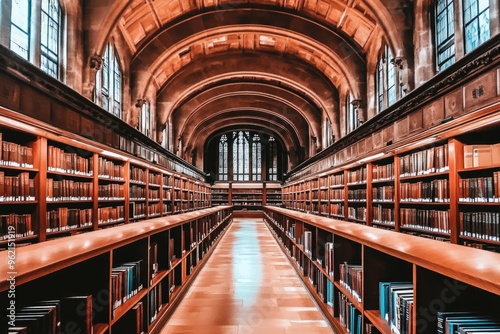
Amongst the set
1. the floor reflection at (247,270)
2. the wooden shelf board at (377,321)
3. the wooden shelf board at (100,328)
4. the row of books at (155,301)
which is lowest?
the floor reflection at (247,270)

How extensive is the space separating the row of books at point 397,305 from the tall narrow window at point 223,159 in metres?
32.1

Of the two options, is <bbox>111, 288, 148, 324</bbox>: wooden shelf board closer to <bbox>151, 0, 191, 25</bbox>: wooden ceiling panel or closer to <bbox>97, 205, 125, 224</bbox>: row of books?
<bbox>97, 205, 125, 224</bbox>: row of books

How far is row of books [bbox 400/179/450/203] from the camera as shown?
19.2 feet

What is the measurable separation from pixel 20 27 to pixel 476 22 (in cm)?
888

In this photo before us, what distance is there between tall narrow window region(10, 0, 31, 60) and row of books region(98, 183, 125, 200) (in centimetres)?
291

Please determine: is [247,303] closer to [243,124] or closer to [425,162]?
[425,162]

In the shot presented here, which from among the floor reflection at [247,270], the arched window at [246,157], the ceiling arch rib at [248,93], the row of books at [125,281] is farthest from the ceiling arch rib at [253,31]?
the arched window at [246,157]

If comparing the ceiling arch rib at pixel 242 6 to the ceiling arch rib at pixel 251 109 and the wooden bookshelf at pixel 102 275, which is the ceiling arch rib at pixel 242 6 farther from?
the ceiling arch rib at pixel 251 109

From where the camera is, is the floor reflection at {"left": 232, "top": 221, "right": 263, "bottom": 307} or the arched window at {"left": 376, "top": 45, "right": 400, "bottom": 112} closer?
the floor reflection at {"left": 232, "top": 221, "right": 263, "bottom": 307}

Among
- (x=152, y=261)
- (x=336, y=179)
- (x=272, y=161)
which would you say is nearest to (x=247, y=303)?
(x=152, y=261)

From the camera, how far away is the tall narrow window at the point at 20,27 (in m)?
7.77

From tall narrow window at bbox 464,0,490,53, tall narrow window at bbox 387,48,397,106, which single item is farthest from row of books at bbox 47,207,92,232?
tall narrow window at bbox 387,48,397,106

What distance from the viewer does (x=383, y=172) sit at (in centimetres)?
819

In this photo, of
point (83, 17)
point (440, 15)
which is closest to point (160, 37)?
point (83, 17)
